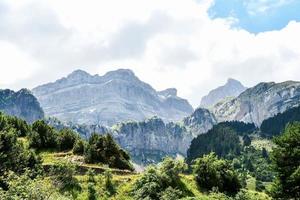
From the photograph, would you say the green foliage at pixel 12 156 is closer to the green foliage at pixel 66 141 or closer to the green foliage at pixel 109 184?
the green foliage at pixel 109 184

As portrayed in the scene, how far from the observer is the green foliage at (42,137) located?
7531 cm

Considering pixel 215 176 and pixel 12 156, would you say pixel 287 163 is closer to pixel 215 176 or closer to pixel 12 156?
pixel 215 176

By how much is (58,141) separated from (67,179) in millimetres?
20588

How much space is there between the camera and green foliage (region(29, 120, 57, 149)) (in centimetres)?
7531

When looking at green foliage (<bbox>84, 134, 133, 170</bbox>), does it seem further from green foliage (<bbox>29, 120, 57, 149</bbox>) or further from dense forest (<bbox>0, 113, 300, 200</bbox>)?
→ green foliage (<bbox>29, 120, 57, 149</bbox>)

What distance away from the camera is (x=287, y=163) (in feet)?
188

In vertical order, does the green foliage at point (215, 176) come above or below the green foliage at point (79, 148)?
below

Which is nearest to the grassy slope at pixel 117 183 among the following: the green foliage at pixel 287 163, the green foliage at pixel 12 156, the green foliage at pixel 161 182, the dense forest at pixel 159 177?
the dense forest at pixel 159 177

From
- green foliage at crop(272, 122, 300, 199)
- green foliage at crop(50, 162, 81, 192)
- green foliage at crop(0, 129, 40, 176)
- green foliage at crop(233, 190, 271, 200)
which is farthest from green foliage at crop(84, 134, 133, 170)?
green foliage at crop(272, 122, 300, 199)

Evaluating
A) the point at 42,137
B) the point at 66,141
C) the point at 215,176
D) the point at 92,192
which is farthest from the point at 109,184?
the point at 42,137

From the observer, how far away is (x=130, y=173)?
65.2m

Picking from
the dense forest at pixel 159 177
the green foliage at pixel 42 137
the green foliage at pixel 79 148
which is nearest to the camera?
the dense forest at pixel 159 177

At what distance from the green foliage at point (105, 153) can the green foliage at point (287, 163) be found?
21928 mm

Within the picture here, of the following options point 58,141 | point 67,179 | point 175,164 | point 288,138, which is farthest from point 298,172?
point 58,141
